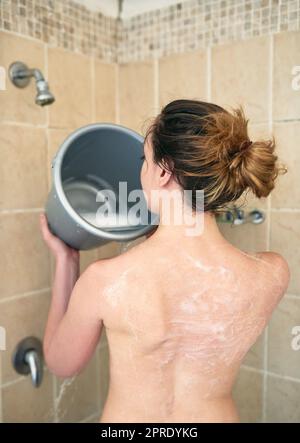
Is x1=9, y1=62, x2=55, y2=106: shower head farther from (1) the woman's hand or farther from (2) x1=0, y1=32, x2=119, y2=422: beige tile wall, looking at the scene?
(1) the woman's hand

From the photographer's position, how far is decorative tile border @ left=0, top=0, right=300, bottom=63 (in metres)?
1.24

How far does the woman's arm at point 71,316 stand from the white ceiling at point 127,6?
81cm

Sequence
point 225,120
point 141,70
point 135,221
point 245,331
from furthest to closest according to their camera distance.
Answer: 1. point 141,70
2. point 135,221
3. point 245,331
4. point 225,120

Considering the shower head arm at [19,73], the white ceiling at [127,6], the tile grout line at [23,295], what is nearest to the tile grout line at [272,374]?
the tile grout line at [23,295]

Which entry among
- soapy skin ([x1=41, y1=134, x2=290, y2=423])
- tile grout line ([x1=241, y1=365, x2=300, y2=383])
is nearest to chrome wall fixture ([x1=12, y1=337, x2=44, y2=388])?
soapy skin ([x1=41, y1=134, x2=290, y2=423])

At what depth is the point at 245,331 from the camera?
956 millimetres

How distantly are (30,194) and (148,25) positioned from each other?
0.74m

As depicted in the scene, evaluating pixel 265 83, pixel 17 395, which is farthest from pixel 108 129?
pixel 17 395

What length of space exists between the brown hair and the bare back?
15cm

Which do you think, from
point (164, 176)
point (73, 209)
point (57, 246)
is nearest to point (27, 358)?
point (57, 246)

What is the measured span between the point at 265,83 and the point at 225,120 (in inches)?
20.7

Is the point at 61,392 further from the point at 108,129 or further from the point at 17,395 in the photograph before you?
the point at 108,129

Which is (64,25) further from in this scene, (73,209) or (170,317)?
(170,317)

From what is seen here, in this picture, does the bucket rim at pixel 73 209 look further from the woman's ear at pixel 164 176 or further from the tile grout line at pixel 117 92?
the tile grout line at pixel 117 92
